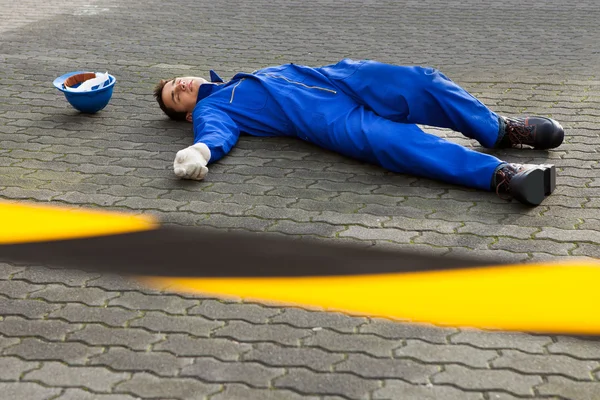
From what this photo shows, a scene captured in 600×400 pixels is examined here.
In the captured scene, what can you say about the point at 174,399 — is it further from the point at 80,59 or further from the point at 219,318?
the point at 80,59

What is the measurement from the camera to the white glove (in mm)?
4434

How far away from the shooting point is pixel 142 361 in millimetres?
2982

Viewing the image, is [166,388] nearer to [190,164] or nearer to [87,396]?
[87,396]

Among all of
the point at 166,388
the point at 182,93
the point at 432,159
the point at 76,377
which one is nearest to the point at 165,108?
the point at 182,93

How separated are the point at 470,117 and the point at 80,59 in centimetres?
390

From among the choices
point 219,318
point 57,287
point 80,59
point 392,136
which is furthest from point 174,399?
point 80,59

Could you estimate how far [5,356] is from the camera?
305 centimetres

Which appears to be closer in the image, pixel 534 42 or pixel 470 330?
pixel 470 330

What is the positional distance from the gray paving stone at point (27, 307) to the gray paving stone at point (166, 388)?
2.18 feet

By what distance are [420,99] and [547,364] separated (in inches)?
78.5

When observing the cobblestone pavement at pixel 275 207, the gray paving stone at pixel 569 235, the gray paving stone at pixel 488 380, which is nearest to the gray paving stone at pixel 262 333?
the cobblestone pavement at pixel 275 207

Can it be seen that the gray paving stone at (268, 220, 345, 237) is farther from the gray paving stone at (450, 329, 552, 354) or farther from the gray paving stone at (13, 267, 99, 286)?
the gray paving stone at (450, 329, 552, 354)

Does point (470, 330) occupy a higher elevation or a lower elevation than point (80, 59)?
higher

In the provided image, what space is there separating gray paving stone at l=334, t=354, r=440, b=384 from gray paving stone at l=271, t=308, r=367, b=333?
0.22 metres
